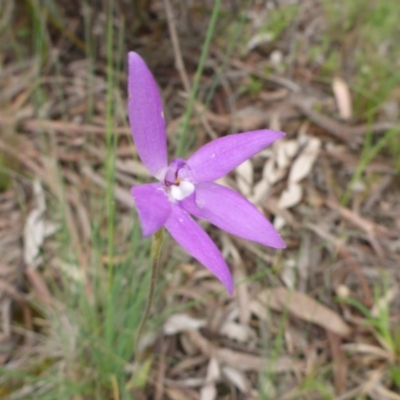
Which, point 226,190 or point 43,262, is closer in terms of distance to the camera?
point 226,190

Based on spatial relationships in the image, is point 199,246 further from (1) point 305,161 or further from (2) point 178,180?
(1) point 305,161

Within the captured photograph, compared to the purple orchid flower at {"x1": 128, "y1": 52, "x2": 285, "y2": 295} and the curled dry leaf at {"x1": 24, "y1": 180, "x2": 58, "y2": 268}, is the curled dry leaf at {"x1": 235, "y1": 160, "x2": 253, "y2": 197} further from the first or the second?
the purple orchid flower at {"x1": 128, "y1": 52, "x2": 285, "y2": 295}

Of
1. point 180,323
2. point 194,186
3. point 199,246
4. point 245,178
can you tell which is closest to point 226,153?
point 194,186

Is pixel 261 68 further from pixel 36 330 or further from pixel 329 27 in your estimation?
pixel 36 330

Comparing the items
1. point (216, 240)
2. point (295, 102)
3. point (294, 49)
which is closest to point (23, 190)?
point (216, 240)

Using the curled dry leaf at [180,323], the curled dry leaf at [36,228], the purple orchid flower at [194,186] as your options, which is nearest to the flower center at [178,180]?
the purple orchid flower at [194,186]

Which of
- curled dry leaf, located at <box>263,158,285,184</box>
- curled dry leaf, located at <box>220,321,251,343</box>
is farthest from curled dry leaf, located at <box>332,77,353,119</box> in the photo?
curled dry leaf, located at <box>220,321,251,343</box>

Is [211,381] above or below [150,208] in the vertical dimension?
below
